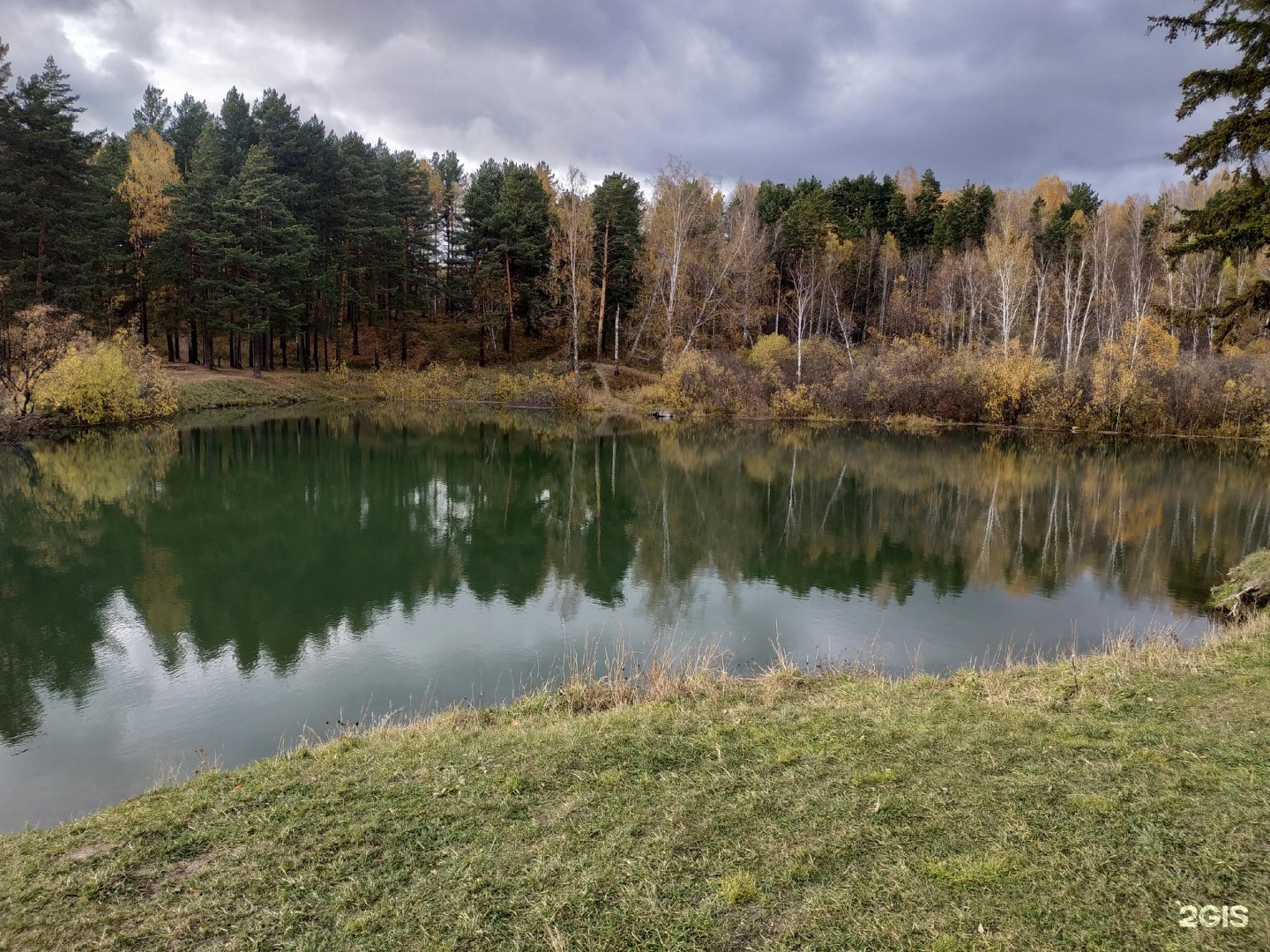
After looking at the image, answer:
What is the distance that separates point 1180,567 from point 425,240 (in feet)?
186

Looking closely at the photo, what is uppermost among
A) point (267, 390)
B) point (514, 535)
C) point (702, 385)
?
point (702, 385)

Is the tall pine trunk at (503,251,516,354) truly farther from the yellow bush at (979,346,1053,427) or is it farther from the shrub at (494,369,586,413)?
the yellow bush at (979,346,1053,427)

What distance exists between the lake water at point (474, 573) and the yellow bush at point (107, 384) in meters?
3.48

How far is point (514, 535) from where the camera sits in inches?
728

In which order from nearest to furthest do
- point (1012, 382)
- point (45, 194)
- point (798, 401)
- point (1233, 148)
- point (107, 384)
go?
point (1233, 148), point (107, 384), point (45, 194), point (1012, 382), point (798, 401)

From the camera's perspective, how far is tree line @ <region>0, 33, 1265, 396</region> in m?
40.5

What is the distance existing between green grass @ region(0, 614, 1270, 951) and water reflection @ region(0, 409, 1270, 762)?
4923 millimetres

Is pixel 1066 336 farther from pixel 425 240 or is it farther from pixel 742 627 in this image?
pixel 425 240

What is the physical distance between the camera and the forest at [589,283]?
125 ft

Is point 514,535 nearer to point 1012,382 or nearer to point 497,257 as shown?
point 1012,382

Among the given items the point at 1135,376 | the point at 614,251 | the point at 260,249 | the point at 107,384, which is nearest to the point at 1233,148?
the point at 1135,376

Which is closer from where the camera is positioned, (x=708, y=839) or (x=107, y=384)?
(x=708, y=839)

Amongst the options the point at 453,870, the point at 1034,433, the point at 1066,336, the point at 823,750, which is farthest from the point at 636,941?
the point at 1066,336

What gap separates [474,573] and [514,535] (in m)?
3.52
